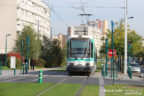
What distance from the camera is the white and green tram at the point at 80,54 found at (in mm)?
27219

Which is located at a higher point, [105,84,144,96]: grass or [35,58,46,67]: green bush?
[35,58,46,67]: green bush

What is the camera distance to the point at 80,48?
27.5m

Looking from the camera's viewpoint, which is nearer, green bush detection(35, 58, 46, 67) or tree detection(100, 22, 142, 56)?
tree detection(100, 22, 142, 56)

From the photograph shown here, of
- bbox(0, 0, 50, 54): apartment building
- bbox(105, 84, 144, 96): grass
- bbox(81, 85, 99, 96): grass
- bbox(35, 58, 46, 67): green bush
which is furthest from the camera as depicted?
bbox(0, 0, 50, 54): apartment building

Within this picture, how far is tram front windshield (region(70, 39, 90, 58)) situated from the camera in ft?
89.9

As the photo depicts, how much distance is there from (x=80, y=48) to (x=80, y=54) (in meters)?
0.51

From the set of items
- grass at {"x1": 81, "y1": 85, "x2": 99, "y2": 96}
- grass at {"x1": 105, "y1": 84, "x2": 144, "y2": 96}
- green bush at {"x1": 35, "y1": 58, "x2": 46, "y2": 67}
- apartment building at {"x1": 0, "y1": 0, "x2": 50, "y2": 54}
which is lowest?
grass at {"x1": 105, "y1": 84, "x2": 144, "y2": 96}

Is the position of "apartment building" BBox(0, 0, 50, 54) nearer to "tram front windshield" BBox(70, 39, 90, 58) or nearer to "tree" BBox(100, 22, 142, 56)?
"tree" BBox(100, 22, 142, 56)

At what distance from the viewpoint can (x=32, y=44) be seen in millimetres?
56344

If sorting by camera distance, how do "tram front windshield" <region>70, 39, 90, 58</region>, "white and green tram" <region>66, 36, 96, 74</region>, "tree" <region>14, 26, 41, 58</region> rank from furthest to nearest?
"tree" <region>14, 26, 41, 58</region> < "tram front windshield" <region>70, 39, 90, 58</region> < "white and green tram" <region>66, 36, 96, 74</region>

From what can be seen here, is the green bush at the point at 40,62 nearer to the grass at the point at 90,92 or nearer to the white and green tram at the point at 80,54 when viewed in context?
the white and green tram at the point at 80,54

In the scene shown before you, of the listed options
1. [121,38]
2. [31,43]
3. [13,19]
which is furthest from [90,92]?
[13,19]

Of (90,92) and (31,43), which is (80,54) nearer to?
(90,92)

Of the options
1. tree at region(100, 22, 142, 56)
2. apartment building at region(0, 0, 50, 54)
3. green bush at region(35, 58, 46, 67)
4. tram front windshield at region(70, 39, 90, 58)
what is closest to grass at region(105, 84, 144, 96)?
tram front windshield at region(70, 39, 90, 58)
